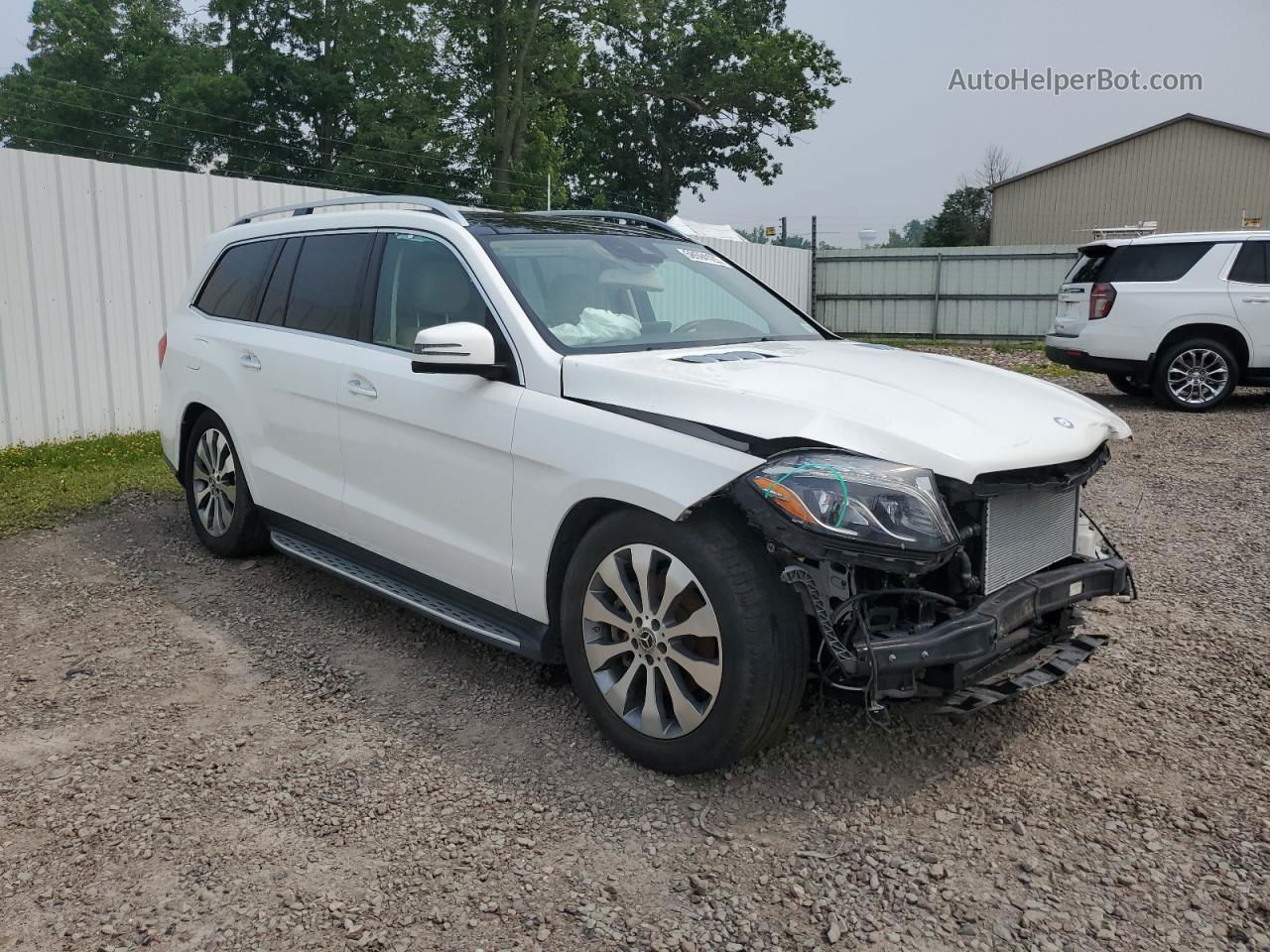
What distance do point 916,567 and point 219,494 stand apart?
3905 millimetres

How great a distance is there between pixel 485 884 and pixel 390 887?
0.24 metres

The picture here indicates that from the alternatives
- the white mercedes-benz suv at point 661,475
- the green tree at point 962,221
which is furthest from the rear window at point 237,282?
the green tree at point 962,221

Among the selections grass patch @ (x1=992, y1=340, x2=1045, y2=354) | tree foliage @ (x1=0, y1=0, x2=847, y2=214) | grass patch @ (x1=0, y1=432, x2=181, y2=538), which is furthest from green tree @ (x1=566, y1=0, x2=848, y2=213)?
grass patch @ (x1=0, y1=432, x2=181, y2=538)

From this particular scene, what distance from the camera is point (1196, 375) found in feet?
35.2

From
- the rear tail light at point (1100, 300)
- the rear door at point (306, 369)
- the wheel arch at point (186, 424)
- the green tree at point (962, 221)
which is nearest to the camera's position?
the rear door at point (306, 369)

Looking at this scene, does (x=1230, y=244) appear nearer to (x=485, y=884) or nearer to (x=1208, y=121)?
(x=485, y=884)

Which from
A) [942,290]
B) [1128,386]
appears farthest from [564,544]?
[942,290]

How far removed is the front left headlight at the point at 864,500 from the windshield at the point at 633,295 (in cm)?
112

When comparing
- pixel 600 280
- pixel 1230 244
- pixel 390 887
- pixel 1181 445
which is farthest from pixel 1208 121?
pixel 390 887

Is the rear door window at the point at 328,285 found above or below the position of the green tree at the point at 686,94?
below

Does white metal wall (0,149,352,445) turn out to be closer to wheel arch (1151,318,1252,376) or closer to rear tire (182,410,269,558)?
rear tire (182,410,269,558)

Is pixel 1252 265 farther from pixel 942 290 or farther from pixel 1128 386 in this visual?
pixel 942 290

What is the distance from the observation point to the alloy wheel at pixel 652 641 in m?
2.93

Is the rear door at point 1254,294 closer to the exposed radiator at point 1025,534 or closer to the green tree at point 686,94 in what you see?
the exposed radiator at point 1025,534
